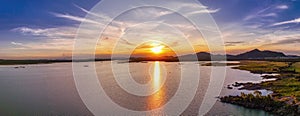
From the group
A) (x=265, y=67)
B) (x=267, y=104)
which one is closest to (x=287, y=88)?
(x=267, y=104)

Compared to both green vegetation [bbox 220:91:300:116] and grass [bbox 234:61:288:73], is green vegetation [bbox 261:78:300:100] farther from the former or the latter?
grass [bbox 234:61:288:73]

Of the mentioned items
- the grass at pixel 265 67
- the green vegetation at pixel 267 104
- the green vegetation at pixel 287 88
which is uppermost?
the grass at pixel 265 67

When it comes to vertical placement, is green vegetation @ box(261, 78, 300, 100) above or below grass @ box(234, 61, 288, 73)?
below

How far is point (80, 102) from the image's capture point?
2577 centimetres

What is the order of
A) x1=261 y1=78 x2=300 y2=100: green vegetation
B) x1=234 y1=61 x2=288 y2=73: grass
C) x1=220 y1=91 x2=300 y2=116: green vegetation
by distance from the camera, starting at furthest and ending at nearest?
1. x1=234 y1=61 x2=288 y2=73: grass
2. x1=261 y1=78 x2=300 y2=100: green vegetation
3. x1=220 y1=91 x2=300 y2=116: green vegetation

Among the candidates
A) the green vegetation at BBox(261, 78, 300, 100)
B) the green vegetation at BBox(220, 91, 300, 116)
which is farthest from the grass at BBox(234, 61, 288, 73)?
the green vegetation at BBox(220, 91, 300, 116)

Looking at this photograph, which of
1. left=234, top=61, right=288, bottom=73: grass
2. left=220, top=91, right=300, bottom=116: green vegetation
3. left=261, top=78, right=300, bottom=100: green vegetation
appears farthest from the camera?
left=234, top=61, right=288, bottom=73: grass

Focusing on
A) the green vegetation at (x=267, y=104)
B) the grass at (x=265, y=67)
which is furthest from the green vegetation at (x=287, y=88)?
the grass at (x=265, y=67)

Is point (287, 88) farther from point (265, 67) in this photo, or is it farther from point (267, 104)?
point (265, 67)

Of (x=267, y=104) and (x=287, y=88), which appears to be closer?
(x=267, y=104)

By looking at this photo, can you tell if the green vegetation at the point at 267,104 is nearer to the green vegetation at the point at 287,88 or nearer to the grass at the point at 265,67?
the green vegetation at the point at 287,88

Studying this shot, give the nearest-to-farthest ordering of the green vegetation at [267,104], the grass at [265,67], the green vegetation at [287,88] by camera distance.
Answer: the green vegetation at [267,104] → the green vegetation at [287,88] → the grass at [265,67]

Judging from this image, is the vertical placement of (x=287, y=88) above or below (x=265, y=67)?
below

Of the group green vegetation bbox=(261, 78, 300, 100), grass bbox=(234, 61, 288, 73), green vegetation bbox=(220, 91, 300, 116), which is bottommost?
green vegetation bbox=(220, 91, 300, 116)
